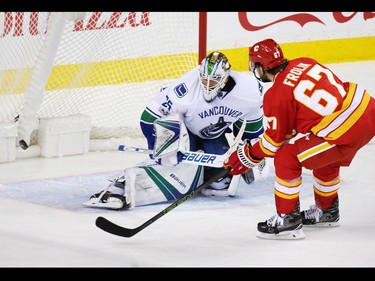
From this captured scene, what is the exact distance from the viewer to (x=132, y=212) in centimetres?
476

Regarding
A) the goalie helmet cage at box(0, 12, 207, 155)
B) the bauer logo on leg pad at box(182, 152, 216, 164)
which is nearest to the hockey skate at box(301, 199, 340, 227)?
the bauer logo on leg pad at box(182, 152, 216, 164)

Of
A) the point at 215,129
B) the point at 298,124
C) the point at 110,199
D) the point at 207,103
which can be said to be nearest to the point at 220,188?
the point at 215,129

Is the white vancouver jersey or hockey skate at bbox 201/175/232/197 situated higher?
the white vancouver jersey

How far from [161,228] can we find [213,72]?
76cm

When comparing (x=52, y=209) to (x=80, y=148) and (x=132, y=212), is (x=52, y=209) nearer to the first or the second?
(x=132, y=212)

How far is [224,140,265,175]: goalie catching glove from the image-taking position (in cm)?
435

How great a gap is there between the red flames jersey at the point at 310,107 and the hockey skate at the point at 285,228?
27cm

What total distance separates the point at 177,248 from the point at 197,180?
37.7 inches

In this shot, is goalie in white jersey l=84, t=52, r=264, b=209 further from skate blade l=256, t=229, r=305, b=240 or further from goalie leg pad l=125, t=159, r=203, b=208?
skate blade l=256, t=229, r=305, b=240

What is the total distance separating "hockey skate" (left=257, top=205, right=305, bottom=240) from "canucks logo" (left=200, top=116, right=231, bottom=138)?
83cm

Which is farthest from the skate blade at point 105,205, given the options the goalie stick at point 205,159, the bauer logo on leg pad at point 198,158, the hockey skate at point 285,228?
the hockey skate at point 285,228

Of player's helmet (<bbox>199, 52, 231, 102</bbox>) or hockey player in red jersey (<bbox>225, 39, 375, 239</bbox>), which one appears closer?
hockey player in red jersey (<bbox>225, 39, 375, 239</bbox>)
